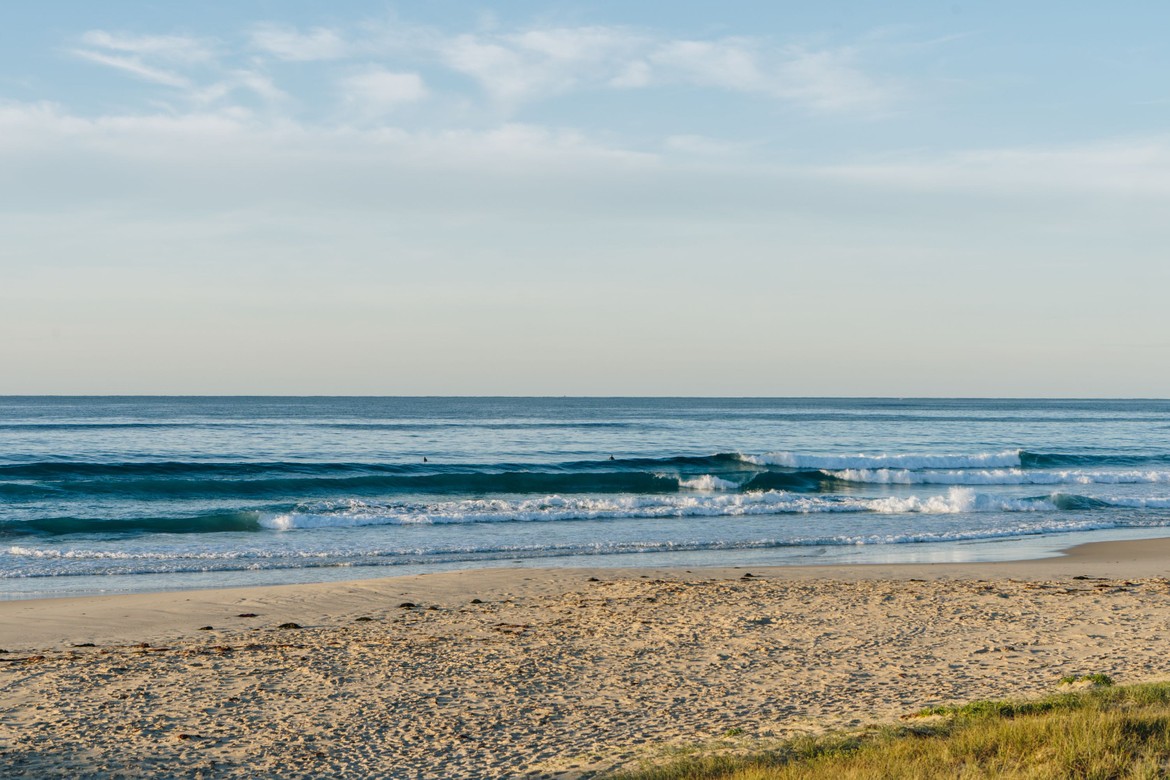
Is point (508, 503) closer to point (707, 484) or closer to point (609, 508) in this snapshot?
point (609, 508)

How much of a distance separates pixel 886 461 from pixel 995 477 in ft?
18.6

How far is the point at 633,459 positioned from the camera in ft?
144

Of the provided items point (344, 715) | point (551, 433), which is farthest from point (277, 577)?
point (551, 433)

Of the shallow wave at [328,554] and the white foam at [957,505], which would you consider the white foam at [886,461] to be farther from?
the shallow wave at [328,554]

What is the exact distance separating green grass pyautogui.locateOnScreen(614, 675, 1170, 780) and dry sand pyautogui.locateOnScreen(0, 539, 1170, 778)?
58 cm

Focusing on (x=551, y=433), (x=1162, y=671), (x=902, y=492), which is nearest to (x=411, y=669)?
(x=1162, y=671)

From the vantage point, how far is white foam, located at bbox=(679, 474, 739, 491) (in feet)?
117

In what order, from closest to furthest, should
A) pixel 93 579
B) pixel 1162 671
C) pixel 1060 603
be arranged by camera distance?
pixel 1162 671 → pixel 1060 603 → pixel 93 579

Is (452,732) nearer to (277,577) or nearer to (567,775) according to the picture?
(567,775)

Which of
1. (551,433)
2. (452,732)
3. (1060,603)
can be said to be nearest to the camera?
(452,732)

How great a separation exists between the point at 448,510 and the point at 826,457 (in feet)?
78.1

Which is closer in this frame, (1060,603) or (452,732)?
(452,732)

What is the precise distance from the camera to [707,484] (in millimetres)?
36031

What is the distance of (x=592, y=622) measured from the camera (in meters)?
11.6
